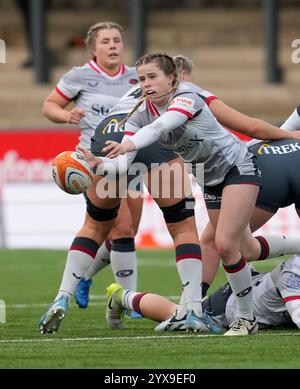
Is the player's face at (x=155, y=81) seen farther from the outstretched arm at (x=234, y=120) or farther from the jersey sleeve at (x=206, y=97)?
the outstretched arm at (x=234, y=120)

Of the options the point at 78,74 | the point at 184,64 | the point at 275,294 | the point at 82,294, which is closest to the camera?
the point at 275,294

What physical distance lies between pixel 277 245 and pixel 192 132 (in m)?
1.34

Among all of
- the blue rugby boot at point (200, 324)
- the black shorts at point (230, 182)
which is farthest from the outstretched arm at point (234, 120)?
the blue rugby boot at point (200, 324)

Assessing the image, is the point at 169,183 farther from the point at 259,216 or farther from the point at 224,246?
the point at 224,246

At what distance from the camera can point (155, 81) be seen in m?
7.09

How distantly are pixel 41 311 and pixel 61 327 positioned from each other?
1.13 meters

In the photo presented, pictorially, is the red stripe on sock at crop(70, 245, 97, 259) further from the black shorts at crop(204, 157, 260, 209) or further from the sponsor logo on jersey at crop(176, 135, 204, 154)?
the sponsor logo on jersey at crop(176, 135, 204, 154)

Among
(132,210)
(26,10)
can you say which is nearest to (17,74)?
(26,10)

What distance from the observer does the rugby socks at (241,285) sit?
23.7ft

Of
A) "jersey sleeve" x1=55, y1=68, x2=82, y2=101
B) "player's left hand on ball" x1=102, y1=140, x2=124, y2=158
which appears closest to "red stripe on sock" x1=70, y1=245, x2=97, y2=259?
"player's left hand on ball" x1=102, y1=140, x2=124, y2=158

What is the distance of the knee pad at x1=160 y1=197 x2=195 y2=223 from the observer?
25.4 ft

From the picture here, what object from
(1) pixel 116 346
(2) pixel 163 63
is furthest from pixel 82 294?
(2) pixel 163 63

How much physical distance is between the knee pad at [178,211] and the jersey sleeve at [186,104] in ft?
2.99

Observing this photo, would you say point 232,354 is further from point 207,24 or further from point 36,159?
point 207,24
